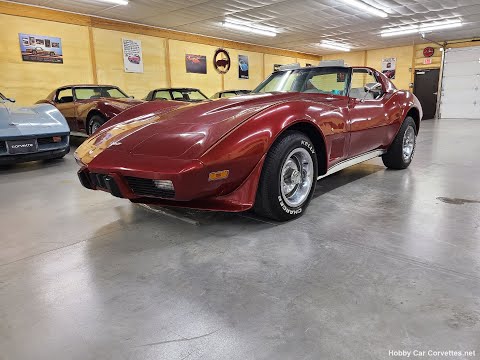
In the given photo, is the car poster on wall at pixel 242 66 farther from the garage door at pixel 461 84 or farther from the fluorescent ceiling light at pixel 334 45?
the garage door at pixel 461 84

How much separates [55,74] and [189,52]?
479cm

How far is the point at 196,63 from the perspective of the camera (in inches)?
502

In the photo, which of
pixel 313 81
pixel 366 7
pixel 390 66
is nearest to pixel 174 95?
pixel 366 7

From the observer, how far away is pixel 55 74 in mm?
9273

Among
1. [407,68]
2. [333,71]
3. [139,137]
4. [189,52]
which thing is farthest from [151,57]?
[407,68]

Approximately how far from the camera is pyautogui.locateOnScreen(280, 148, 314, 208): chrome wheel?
2520mm

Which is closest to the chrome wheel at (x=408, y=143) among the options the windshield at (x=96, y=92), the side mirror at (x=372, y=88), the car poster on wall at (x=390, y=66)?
the side mirror at (x=372, y=88)

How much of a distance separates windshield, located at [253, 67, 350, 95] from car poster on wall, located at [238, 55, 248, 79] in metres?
11.3

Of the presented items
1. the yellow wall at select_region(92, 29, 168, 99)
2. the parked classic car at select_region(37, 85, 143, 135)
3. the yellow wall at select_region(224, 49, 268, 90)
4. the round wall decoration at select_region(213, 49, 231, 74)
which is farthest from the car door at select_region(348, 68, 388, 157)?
the yellow wall at select_region(224, 49, 268, 90)

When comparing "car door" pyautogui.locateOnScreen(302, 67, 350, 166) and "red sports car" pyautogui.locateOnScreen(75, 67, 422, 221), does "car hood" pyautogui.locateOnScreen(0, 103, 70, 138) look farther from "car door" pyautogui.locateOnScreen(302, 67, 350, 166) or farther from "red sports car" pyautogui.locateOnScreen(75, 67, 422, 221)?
"car door" pyautogui.locateOnScreen(302, 67, 350, 166)

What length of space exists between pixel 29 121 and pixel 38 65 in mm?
5164

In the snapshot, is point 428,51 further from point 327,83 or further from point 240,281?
point 240,281

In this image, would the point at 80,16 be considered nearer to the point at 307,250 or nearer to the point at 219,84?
the point at 219,84

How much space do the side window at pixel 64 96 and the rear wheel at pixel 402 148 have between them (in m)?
6.26
